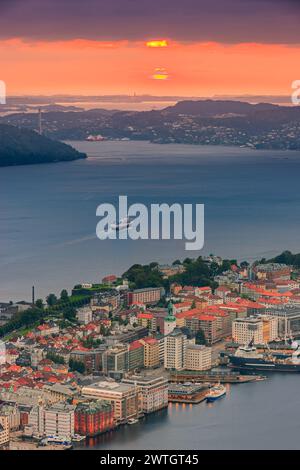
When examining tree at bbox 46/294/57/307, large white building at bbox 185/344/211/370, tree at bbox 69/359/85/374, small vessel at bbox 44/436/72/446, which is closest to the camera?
small vessel at bbox 44/436/72/446

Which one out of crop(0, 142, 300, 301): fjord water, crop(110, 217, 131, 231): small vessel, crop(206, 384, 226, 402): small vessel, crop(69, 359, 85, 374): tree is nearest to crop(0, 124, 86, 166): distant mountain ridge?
crop(0, 142, 300, 301): fjord water

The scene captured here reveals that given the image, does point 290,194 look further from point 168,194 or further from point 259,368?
point 259,368

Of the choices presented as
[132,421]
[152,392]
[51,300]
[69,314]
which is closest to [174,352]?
[152,392]

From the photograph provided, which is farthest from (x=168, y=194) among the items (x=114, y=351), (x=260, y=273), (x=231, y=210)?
(x=114, y=351)

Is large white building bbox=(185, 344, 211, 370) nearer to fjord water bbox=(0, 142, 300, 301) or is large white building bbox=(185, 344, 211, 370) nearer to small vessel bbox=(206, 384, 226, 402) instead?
small vessel bbox=(206, 384, 226, 402)

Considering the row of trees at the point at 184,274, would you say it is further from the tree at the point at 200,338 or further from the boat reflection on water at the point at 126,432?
the boat reflection on water at the point at 126,432

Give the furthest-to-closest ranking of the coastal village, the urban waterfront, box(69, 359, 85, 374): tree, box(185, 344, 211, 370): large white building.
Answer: box(185, 344, 211, 370): large white building < box(69, 359, 85, 374): tree < the coastal village < the urban waterfront

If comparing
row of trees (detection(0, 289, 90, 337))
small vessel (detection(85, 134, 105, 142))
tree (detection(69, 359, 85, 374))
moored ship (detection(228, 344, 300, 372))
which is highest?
small vessel (detection(85, 134, 105, 142))
